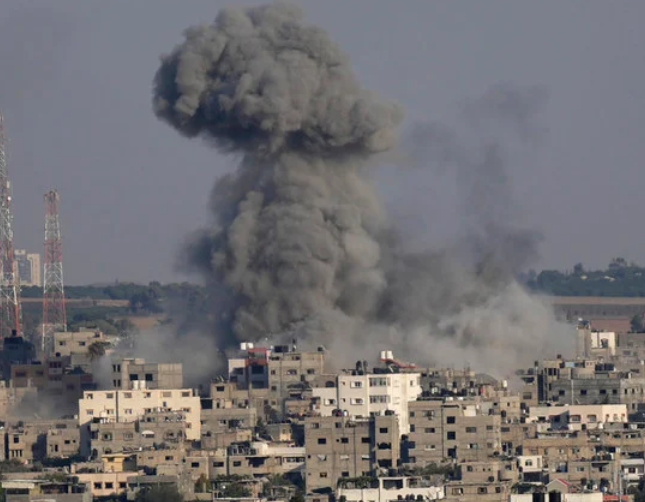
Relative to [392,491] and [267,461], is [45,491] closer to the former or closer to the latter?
[392,491]

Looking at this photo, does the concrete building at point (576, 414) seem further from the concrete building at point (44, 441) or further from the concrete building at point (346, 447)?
the concrete building at point (44, 441)

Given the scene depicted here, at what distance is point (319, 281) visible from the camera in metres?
94.2

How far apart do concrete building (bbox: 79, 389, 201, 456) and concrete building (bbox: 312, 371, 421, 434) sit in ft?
14.1

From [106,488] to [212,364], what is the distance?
23953mm

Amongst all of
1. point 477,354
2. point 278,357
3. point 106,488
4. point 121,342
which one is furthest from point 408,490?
point 121,342

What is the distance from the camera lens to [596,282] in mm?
192000

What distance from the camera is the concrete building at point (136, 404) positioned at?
82.0 metres

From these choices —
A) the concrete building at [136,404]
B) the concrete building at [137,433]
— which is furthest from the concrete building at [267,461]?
the concrete building at [136,404]

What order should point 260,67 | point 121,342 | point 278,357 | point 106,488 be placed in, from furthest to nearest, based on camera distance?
1. point 121,342
2. point 260,67
3. point 278,357
4. point 106,488

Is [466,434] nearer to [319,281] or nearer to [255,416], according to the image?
[255,416]

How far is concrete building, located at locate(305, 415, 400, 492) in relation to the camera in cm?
7044

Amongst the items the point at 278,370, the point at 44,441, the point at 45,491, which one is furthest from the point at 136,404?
the point at 45,491

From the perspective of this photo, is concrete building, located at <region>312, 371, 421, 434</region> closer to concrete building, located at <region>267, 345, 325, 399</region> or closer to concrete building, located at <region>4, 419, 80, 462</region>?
concrete building, located at <region>4, 419, 80, 462</region>

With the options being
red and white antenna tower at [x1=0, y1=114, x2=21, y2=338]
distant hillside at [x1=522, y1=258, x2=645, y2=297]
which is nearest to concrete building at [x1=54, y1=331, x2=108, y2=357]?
red and white antenna tower at [x1=0, y1=114, x2=21, y2=338]
